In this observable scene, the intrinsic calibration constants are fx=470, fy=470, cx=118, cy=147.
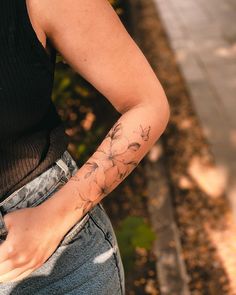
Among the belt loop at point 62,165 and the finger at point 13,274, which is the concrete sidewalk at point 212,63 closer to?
the belt loop at point 62,165

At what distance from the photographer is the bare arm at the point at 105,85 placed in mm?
1184

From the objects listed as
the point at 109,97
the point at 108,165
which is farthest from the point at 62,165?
the point at 109,97

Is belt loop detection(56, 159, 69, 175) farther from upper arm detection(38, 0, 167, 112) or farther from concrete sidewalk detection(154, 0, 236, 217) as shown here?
concrete sidewalk detection(154, 0, 236, 217)

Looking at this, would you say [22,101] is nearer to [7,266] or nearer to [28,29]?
[28,29]

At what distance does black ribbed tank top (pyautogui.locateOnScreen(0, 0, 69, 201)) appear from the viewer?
3.68 ft

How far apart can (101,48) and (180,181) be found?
128 inches

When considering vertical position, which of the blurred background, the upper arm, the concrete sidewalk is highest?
the upper arm

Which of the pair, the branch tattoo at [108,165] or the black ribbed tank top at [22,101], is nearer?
the black ribbed tank top at [22,101]

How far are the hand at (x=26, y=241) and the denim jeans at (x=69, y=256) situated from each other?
61mm

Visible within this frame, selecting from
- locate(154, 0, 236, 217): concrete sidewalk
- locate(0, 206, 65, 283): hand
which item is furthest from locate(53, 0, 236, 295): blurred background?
locate(0, 206, 65, 283): hand

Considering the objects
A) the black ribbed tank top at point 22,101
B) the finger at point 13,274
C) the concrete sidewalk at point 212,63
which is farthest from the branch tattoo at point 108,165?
the concrete sidewalk at point 212,63

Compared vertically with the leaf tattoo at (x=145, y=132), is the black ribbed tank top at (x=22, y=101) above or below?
above

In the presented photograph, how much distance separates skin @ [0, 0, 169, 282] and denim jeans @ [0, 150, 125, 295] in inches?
1.8

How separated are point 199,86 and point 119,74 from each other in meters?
5.00
